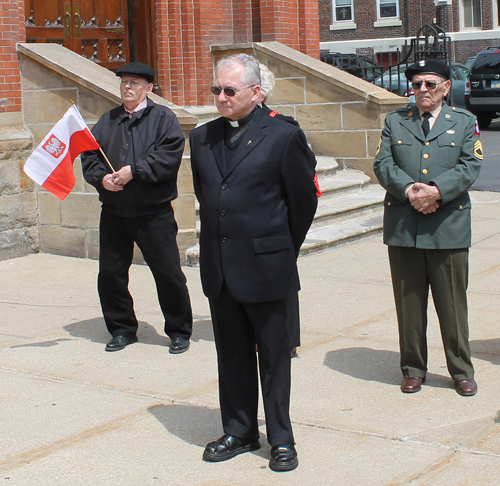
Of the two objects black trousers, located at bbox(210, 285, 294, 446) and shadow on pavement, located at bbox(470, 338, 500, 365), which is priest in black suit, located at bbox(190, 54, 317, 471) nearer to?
black trousers, located at bbox(210, 285, 294, 446)

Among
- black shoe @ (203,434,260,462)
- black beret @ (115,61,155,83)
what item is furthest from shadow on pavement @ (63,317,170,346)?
black shoe @ (203,434,260,462)

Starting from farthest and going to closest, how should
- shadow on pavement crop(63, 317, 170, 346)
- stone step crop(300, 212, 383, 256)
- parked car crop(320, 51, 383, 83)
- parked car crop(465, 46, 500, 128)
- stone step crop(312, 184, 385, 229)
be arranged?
parked car crop(465, 46, 500, 128), parked car crop(320, 51, 383, 83), stone step crop(312, 184, 385, 229), stone step crop(300, 212, 383, 256), shadow on pavement crop(63, 317, 170, 346)

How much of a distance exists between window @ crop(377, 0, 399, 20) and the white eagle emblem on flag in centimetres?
3563

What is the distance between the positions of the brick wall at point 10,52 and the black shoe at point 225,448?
19.4 ft

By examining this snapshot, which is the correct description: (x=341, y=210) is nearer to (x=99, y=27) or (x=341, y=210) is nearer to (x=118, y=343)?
(x=99, y=27)

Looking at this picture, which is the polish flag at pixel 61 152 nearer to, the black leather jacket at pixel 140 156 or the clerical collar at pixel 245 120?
the black leather jacket at pixel 140 156

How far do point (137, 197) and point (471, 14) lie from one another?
3631cm

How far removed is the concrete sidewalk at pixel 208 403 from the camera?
388 cm

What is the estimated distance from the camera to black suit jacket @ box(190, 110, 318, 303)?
3.85 meters

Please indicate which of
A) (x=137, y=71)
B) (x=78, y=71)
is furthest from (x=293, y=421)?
(x=78, y=71)

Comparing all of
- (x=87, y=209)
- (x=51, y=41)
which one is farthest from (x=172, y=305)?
(x=51, y=41)

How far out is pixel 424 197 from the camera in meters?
4.66

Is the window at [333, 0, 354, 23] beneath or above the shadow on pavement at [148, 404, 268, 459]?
above

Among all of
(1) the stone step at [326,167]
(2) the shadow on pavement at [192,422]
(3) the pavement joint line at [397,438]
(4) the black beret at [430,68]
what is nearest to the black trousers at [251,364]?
(2) the shadow on pavement at [192,422]
